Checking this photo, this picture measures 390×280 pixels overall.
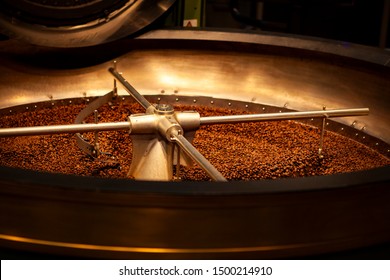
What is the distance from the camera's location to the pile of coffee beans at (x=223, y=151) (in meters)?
1.46

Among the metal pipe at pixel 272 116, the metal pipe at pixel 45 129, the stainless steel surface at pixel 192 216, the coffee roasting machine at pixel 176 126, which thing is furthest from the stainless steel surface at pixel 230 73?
the stainless steel surface at pixel 192 216

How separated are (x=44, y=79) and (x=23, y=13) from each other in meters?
0.20

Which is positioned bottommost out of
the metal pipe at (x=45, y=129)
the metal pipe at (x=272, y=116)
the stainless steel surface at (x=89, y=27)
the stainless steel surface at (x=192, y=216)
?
the stainless steel surface at (x=192, y=216)

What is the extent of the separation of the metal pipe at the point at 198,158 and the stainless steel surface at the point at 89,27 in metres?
0.69

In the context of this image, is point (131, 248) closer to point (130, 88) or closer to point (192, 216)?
point (192, 216)

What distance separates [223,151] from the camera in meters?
1.59

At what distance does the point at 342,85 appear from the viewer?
179 centimetres

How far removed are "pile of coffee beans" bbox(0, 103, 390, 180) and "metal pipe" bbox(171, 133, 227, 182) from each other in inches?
7.9

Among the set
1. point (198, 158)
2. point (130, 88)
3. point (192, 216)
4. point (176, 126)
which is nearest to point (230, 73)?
point (130, 88)

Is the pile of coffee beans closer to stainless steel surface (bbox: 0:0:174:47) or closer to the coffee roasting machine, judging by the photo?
the coffee roasting machine

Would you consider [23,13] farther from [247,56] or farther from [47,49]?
[247,56]

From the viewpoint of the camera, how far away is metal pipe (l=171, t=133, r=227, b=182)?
43.4 inches

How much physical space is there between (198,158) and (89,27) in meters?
0.86

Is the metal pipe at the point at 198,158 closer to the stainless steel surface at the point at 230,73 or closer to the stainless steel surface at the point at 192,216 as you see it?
the stainless steel surface at the point at 192,216
